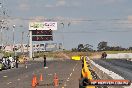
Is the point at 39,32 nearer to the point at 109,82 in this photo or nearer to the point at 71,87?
the point at 71,87

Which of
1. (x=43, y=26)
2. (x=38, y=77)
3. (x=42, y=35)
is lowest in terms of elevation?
(x=38, y=77)

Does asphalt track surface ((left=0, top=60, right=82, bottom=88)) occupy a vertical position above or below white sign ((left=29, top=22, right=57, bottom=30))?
below

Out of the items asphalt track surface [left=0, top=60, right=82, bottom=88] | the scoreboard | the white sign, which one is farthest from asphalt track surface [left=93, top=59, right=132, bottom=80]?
the scoreboard

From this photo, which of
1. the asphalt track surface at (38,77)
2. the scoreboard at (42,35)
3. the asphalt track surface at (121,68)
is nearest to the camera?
the asphalt track surface at (38,77)

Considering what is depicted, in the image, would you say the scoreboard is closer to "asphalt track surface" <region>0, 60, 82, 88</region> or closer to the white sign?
the white sign

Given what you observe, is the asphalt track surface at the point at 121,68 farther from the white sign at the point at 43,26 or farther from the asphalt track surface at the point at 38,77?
the white sign at the point at 43,26

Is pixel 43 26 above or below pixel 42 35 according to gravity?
above

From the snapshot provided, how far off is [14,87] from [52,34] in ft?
374

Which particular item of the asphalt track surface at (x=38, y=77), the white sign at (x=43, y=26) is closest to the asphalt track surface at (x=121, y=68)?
the asphalt track surface at (x=38, y=77)

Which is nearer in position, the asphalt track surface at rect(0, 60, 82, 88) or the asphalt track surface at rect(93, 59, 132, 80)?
the asphalt track surface at rect(0, 60, 82, 88)

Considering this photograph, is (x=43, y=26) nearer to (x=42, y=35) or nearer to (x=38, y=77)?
(x=42, y=35)

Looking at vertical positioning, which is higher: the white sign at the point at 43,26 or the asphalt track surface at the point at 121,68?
the white sign at the point at 43,26

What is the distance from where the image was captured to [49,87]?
27.1 meters

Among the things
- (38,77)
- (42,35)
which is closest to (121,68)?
(38,77)
